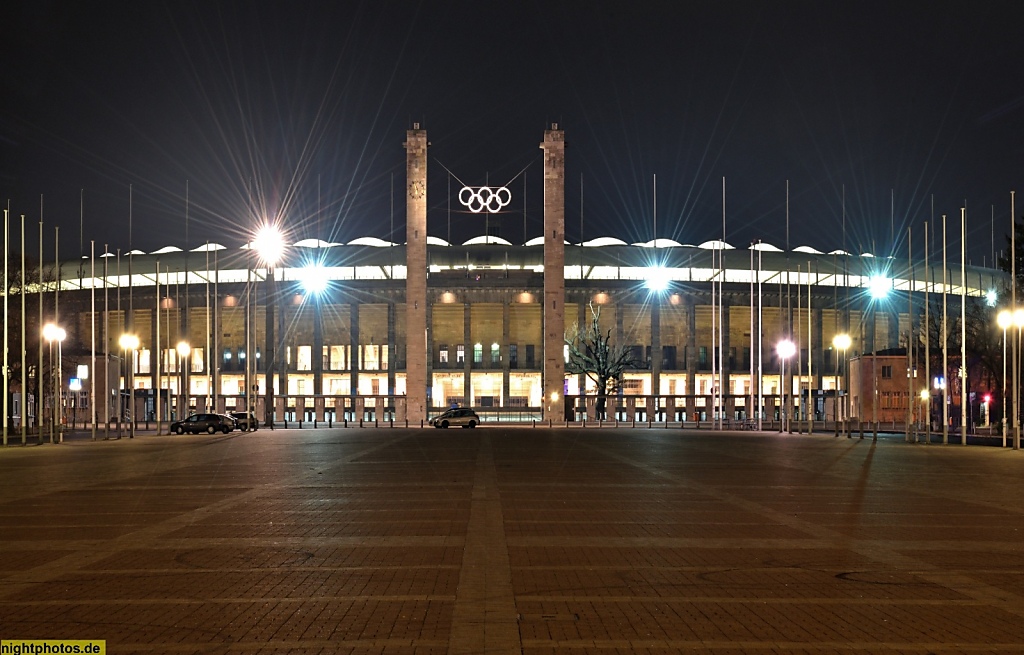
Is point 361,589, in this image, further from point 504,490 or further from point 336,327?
point 336,327

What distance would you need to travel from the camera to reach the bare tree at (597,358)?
94.9 meters

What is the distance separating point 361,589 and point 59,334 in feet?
138

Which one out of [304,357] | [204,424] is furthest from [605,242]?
[204,424]

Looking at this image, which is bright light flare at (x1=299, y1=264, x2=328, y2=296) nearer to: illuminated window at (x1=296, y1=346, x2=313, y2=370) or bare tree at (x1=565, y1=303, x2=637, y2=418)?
illuminated window at (x1=296, y1=346, x2=313, y2=370)

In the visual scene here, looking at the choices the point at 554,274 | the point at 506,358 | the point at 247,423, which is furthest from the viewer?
the point at 506,358

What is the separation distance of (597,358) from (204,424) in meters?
41.9

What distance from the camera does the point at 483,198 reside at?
84.8m

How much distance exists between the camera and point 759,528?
631 inches

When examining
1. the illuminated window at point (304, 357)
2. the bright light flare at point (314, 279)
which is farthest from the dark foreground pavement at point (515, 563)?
the illuminated window at point (304, 357)

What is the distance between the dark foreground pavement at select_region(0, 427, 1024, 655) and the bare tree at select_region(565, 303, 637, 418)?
6587 cm

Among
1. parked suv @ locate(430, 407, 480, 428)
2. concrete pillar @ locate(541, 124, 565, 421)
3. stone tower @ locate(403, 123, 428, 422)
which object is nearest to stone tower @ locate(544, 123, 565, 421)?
concrete pillar @ locate(541, 124, 565, 421)

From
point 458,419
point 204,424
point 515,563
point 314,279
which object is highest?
point 314,279

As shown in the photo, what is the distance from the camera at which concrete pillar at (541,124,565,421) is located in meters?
84.2

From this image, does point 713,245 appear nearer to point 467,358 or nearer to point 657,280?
point 657,280
